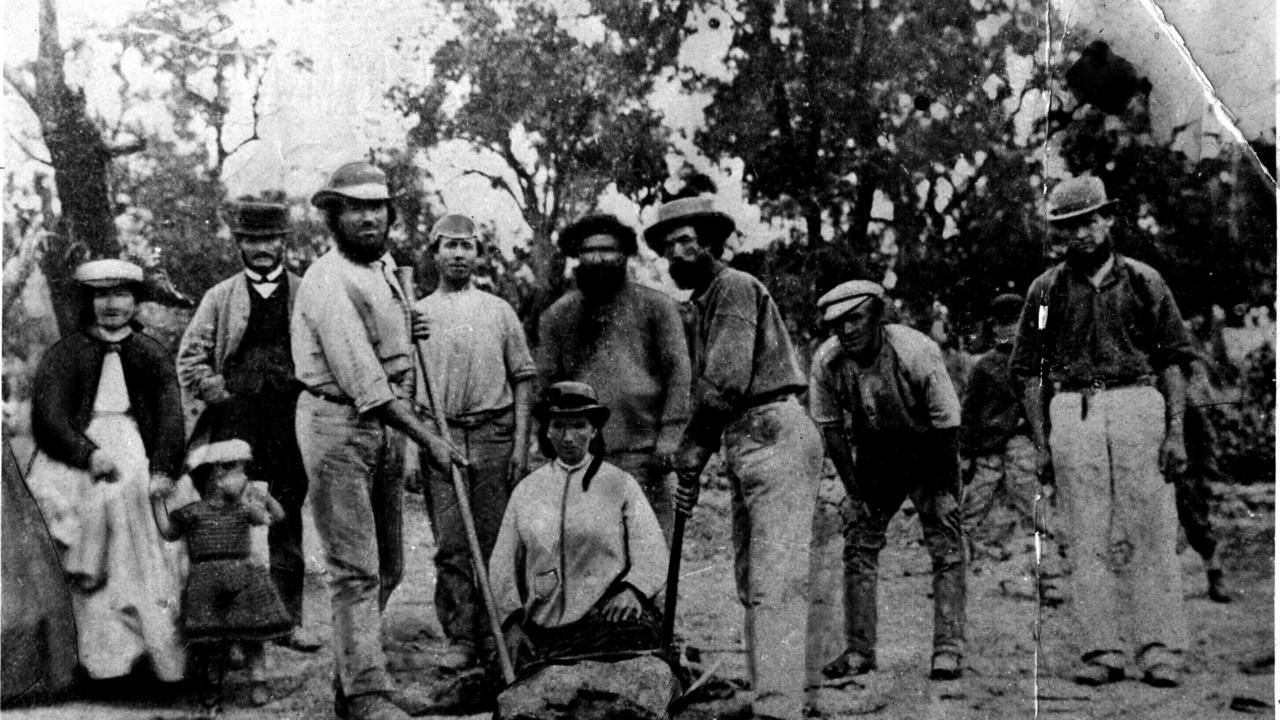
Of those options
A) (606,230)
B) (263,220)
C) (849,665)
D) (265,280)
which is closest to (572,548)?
(849,665)

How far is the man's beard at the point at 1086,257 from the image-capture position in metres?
6.50

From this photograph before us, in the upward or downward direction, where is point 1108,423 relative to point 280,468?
upward

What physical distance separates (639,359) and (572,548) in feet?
2.89

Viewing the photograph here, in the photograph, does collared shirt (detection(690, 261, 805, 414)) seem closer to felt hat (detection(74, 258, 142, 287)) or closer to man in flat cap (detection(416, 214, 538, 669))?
man in flat cap (detection(416, 214, 538, 669))

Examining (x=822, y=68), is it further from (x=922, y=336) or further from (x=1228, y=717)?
(x=1228, y=717)

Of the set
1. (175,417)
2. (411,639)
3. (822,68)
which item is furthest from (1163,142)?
(175,417)

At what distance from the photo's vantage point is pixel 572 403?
6.29 metres

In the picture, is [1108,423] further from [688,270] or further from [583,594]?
[583,594]

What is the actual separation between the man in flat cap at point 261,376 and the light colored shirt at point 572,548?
0.91 meters

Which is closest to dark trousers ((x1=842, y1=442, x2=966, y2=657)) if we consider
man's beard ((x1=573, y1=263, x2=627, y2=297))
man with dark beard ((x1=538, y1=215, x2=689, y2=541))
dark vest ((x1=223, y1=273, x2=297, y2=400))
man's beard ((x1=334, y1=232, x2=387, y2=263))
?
man with dark beard ((x1=538, y1=215, x2=689, y2=541))

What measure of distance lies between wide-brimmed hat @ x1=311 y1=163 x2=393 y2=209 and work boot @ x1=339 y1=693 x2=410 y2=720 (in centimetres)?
216

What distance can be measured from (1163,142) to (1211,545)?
6.00 feet

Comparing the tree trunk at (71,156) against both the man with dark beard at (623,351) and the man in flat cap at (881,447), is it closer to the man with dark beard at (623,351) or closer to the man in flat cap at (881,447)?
the man with dark beard at (623,351)

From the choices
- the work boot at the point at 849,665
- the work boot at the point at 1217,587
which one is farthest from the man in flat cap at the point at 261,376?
the work boot at the point at 1217,587
